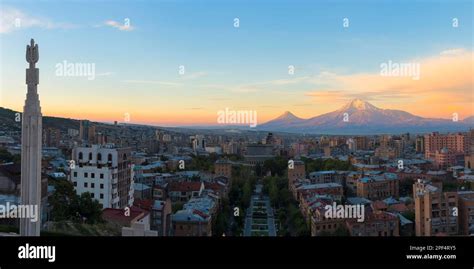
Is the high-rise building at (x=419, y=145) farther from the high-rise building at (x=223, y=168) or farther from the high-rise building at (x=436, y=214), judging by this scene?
the high-rise building at (x=436, y=214)

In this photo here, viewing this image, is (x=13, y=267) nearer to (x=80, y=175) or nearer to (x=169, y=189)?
(x=80, y=175)

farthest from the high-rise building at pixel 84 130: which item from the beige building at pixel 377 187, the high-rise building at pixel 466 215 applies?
the high-rise building at pixel 466 215

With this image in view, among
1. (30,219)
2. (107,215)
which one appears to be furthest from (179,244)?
(107,215)

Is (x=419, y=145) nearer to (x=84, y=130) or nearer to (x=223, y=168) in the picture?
(x=223, y=168)

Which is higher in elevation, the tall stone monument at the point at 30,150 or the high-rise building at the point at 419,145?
the tall stone monument at the point at 30,150

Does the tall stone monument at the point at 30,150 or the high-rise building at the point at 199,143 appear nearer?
the tall stone monument at the point at 30,150
